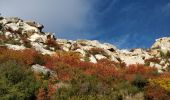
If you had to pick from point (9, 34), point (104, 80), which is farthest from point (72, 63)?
point (9, 34)

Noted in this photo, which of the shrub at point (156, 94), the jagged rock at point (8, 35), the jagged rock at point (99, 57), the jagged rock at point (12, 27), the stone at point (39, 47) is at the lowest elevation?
the shrub at point (156, 94)

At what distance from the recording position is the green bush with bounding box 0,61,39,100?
23094 millimetres

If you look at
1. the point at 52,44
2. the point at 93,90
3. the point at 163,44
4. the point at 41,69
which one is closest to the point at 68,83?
the point at 93,90

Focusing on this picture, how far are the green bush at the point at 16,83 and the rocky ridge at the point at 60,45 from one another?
12901mm

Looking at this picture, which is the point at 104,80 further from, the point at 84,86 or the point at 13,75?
the point at 13,75

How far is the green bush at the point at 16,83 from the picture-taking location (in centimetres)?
2309

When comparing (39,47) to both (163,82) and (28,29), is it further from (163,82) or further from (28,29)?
(163,82)

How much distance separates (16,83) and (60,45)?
23844mm

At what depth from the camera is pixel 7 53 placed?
32125mm

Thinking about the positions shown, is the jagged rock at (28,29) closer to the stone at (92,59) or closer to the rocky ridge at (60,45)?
the rocky ridge at (60,45)

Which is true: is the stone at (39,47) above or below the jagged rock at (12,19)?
below

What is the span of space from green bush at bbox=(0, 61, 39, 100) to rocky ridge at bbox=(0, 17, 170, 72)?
1290 cm

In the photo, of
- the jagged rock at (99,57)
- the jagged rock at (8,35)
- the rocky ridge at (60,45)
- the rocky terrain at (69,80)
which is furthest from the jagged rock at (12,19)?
the jagged rock at (99,57)

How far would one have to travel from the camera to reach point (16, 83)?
82.6ft
